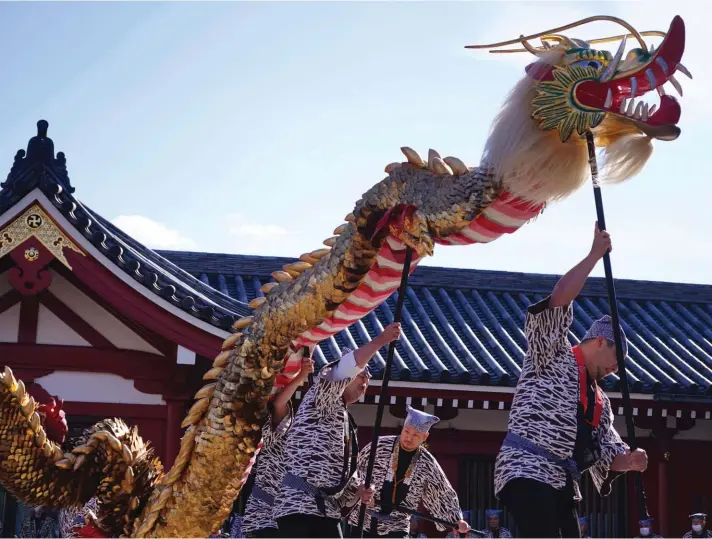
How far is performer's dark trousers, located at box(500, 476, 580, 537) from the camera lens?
12.2ft

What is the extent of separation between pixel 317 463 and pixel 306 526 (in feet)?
0.95

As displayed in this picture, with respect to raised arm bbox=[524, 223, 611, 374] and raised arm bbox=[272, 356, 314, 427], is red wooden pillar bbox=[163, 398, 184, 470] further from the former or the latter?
raised arm bbox=[524, 223, 611, 374]

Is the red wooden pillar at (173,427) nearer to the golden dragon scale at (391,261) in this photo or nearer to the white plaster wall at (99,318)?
the white plaster wall at (99,318)

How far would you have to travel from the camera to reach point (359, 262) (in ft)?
10.7

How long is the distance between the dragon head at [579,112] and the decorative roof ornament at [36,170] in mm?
5470

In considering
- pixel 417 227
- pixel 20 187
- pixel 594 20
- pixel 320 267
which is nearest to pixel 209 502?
pixel 320 267

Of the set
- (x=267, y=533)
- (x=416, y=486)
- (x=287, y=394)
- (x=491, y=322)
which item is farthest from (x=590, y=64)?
(x=491, y=322)

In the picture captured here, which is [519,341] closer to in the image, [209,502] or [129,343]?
[129,343]

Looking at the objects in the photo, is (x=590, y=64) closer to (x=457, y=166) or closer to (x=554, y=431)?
(x=457, y=166)

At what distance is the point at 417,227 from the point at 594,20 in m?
0.79

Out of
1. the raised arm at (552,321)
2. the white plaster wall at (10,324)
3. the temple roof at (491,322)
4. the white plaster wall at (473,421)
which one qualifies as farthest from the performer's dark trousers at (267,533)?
the white plaster wall at (473,421)

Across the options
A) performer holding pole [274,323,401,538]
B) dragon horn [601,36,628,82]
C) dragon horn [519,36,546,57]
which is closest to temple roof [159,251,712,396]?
performer holding pole [274,323,401,538]

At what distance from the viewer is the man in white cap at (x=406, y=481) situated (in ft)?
18.7

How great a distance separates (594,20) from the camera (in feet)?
9.89
